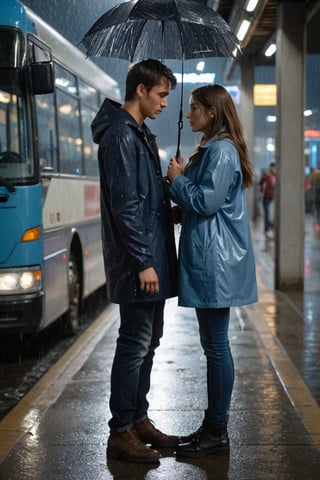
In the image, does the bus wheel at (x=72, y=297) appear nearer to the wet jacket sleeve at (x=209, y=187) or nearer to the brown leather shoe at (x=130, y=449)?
the brown leather shoe at (x=130, y=449)

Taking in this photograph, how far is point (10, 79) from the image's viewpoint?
7.20m

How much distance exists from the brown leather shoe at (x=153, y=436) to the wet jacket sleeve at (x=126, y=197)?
3.35 ft

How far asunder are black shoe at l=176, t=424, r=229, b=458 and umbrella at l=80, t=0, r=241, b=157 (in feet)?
5.61

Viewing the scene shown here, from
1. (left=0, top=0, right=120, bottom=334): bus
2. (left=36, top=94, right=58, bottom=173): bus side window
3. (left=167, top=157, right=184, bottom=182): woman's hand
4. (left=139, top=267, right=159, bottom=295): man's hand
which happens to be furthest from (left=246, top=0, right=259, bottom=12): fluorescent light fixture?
(left=139, top=267, right=159, bottom=295): man's hand

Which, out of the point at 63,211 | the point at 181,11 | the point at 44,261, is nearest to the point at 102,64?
the point at 63,211

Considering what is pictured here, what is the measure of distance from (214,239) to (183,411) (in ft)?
5.09

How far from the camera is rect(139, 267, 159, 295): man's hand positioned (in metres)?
4.47

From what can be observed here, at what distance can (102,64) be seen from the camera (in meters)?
12.7

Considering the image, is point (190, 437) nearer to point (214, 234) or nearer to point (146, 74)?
point (214, 234)

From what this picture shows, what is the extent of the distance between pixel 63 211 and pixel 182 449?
4098mm

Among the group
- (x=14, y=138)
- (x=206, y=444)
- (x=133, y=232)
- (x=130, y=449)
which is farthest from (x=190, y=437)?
(x=14, y=138)

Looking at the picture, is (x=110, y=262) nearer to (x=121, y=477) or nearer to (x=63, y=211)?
(x=121, y=477)

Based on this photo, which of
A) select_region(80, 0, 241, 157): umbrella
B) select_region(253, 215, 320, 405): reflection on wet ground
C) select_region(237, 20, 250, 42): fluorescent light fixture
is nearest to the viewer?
select_region(80, 0, 241, 157): umbrella

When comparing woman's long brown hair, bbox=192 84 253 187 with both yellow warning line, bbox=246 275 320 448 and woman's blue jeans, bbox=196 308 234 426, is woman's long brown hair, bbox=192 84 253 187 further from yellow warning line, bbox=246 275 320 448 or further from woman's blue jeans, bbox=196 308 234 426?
yellow warning line, bbox=246 275 320 448
